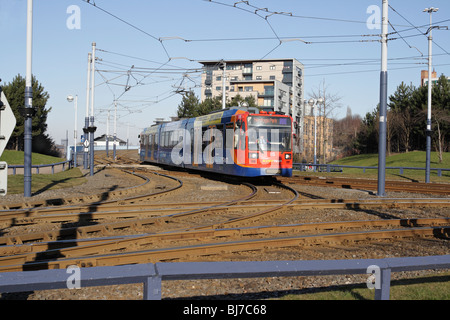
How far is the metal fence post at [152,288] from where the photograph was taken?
10.2 ft

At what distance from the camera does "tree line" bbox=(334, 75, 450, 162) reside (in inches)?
2156

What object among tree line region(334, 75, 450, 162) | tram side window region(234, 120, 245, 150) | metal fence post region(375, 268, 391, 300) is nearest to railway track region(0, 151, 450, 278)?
metal fence post region(375, 268, 391, 300)

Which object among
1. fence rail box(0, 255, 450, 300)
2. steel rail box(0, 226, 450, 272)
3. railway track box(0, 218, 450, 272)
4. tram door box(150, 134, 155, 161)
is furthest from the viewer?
tram door box(150, 134, 155, 161)

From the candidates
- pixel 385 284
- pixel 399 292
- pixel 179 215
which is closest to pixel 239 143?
pixel 179 215

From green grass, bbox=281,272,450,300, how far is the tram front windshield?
13.9m

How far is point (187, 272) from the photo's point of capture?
3.20 meters

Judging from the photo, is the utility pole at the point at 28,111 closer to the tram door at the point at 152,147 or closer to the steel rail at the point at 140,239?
the steel rail at the point at 140,239

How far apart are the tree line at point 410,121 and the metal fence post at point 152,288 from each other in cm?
5288

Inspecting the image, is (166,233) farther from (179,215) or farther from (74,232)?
(179,215)

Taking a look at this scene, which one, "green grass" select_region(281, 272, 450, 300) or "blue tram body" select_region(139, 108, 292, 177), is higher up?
"blue tram body" select_region(139, 108, 292, 177)

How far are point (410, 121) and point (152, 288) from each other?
64206mm

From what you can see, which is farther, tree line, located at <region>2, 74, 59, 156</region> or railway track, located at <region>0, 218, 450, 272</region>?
tree line, located at <region>2, 74, 59, 156</region>

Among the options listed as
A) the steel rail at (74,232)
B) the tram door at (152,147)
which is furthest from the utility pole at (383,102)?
the tram door at (152,147)

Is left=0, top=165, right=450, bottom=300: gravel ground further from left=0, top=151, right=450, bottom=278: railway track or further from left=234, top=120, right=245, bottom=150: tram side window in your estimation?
left=234, top=120, right=245, bottom=150: tram side window
